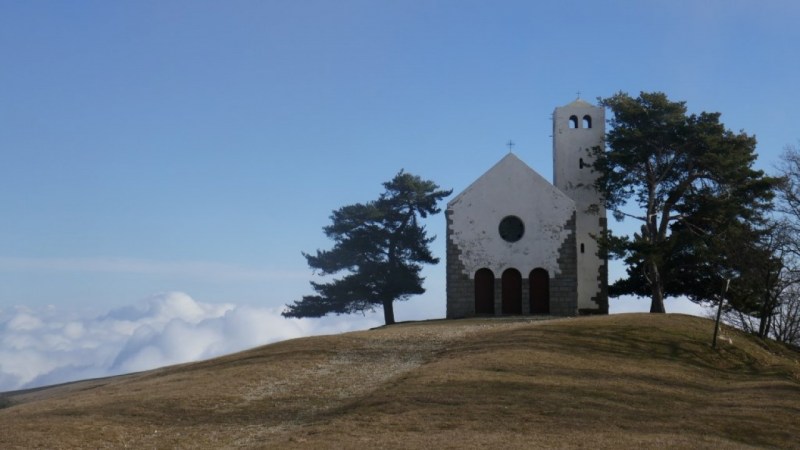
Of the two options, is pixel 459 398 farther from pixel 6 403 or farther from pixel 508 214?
pixel 508 214

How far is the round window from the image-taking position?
1602 inches

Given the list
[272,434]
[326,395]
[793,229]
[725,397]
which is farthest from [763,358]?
[272,434]

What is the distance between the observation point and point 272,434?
18266mm

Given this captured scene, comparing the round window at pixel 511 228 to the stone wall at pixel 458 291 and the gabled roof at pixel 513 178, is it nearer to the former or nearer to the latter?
the gabled roof at pixel 513 178

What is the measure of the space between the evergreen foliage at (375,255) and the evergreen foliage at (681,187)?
11.3 metres

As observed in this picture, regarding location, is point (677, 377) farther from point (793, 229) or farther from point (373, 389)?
point (793, 229)

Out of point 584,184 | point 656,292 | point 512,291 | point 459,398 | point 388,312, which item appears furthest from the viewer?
point 388,312

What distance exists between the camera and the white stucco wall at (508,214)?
4041 centimetres

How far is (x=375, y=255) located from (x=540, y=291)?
11907mm

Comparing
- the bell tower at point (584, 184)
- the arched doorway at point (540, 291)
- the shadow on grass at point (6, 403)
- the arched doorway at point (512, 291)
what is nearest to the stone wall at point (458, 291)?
the arched doorway at point (512, 291)

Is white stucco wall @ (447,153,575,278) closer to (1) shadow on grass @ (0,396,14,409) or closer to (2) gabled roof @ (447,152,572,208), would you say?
(2) gabled roof @ (447,152,572,208)

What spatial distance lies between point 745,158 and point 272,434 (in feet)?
101

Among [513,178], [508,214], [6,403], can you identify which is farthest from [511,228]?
[6,403]

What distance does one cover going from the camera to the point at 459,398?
1958 centimetres
